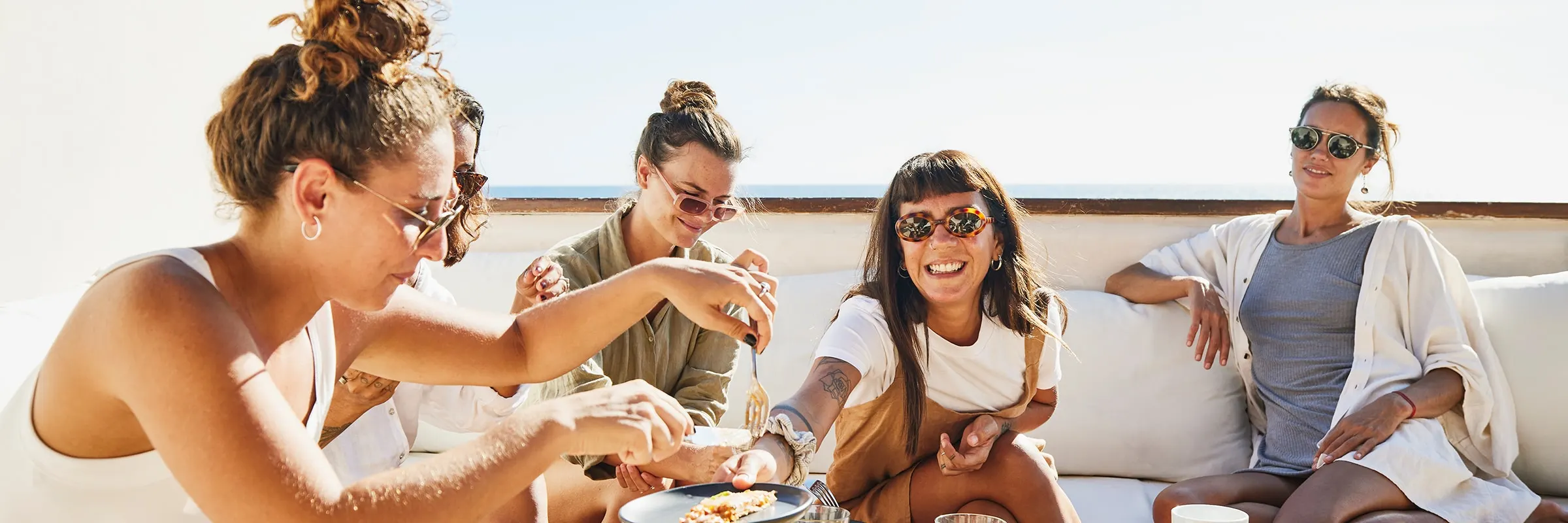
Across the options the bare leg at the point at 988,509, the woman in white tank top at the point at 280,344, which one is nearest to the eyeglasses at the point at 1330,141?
the bare leg at the point at 988,509

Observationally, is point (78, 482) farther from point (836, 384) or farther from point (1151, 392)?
point (1151, 392)

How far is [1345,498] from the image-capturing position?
2.81 m

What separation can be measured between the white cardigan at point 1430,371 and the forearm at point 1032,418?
935mm

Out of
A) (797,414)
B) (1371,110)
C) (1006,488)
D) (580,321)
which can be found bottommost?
(1006,488)

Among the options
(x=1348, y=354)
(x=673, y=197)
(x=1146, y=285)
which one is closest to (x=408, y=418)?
(x=673, y=197)

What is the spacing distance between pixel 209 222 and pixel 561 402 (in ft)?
9.29

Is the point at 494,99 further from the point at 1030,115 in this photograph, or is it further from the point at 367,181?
the point at 367,181

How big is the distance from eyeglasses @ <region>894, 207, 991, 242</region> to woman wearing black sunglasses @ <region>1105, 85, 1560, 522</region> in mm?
1029

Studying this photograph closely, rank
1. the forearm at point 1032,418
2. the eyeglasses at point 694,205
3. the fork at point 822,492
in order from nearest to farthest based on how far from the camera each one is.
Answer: the fork at point 822,492 → the forearm at point 1032,418 → the eyeglasses at point 694,205

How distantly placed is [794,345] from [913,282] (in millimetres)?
958

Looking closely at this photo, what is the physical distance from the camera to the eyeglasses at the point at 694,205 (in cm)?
273

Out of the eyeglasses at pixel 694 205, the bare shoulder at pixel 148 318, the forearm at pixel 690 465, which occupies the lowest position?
the forearm at pixel 690 465

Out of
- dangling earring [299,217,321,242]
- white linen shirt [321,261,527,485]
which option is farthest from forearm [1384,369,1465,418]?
dangling earring [299,217,321,242]

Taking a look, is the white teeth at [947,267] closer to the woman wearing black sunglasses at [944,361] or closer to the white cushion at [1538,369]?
the woman wearing black sunglasses at [944,361]
